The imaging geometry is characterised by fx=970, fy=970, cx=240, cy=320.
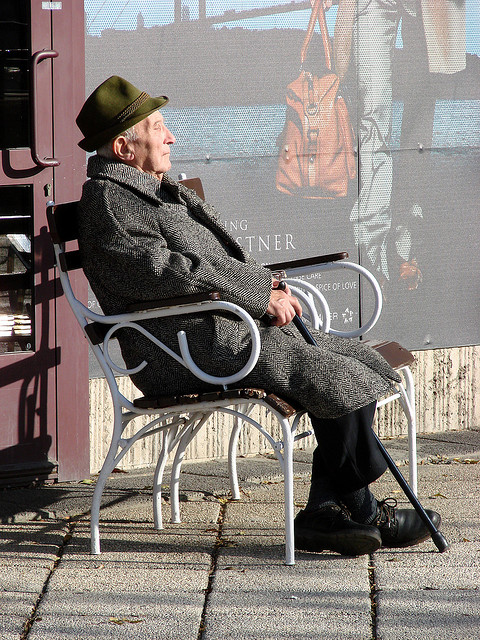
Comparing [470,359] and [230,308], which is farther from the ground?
[230,308]

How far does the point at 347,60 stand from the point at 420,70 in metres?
0.42

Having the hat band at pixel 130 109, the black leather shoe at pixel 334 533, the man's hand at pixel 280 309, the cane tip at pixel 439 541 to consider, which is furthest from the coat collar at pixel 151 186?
the cane tip at pixel 439 541

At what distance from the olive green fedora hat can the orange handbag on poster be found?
Answer: 1.32 m

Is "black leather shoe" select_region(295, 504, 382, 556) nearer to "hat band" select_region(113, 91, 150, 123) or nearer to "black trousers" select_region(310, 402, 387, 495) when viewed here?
"black trousers" select_region(310, 402, 387, 495)

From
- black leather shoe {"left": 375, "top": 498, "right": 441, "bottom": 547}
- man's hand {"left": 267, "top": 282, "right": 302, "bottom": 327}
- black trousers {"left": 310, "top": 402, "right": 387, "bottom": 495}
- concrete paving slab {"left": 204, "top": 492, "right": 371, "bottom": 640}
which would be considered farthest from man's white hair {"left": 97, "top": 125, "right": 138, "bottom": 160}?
black leather shoe {"left": 375, "top": 498, "right": 441, "bottom": 547}

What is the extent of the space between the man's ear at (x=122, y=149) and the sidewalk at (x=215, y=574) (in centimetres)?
139

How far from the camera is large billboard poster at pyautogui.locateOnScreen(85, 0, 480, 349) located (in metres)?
4.43

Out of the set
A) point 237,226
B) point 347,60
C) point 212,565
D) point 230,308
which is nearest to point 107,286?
point 230,308

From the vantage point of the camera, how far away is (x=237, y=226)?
4594mm

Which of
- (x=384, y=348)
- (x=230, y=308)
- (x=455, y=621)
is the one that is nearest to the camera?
(x=455, y=621)

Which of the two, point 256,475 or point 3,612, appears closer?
point 3,612

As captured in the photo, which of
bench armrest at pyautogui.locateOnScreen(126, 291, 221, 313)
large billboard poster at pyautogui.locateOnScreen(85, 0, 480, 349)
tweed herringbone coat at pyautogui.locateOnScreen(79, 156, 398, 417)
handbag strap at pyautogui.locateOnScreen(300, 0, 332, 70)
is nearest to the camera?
bench armrest at pyautogui.locateOnScreen(126, 291, 221, 313)

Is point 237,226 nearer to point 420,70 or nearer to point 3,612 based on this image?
point 420,70

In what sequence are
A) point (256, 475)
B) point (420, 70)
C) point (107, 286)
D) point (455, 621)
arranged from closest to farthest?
point (455, 621)
point (107, 286)
point (256, 475)
point (420, 70)
